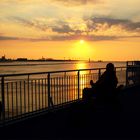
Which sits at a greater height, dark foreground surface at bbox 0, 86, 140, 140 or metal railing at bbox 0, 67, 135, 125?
metal railing at bbox 0, 67, 135, 125

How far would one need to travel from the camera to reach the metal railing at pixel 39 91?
1094cm

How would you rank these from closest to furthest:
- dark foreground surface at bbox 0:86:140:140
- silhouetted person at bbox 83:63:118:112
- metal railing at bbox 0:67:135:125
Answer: dark foreground surface at bbox 0:86:140:140 < metal railing at bbox 0:67:135:125 < silhouetted person at bbox 83:63:118:112

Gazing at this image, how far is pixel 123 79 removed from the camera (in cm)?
2247

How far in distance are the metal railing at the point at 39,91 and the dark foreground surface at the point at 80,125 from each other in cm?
41

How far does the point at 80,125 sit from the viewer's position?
10289mm

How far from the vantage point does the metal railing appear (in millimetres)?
10938

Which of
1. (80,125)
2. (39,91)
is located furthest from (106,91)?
(39,91)

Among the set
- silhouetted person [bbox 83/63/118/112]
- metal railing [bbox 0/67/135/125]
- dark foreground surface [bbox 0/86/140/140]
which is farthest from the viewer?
silhouetted person [bbox 83/63/118/112]

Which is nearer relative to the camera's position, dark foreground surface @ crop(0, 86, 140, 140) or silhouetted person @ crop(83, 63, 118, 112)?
dark foreground surface @ crop(0, 86, 140, 140)

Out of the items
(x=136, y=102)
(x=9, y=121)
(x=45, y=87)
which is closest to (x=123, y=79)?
(x=136, y=102)

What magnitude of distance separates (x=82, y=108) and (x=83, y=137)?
2.01m

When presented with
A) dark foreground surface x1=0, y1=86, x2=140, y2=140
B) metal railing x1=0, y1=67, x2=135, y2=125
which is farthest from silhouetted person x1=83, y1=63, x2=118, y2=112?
metal railing x1=0, y1=67, x2=135, y2=125

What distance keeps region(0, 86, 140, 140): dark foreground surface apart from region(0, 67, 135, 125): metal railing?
16.0 inches

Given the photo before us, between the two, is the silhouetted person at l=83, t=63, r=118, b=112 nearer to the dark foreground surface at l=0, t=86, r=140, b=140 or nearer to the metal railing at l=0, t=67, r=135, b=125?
the dark foreground surface at l=0, t=86, r=140, b=140
